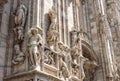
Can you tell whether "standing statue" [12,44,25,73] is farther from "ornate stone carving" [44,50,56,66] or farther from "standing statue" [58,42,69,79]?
"standing statue" [58,42,69,79]

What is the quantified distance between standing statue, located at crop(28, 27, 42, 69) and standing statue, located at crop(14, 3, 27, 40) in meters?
0.42

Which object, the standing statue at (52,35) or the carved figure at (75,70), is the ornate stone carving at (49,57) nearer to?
the standing statue at (52,35)

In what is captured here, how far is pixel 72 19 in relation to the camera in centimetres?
1012

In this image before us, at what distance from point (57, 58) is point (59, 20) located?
175 centimetres

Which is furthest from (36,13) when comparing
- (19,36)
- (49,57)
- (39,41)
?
(49,57)

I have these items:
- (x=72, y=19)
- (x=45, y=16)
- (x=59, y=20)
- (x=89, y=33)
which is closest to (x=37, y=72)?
(x=45, y=16)

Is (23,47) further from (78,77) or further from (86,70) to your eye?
(86,70)

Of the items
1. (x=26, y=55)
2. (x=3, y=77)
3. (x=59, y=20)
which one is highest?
(x=59, y=20)

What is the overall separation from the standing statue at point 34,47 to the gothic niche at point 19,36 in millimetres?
338

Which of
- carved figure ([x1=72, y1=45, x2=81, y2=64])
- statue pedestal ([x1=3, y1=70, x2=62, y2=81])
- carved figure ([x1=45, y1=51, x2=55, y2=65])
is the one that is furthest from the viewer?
carved figure ([x1=72, y1=45, x2=81, y2=64])

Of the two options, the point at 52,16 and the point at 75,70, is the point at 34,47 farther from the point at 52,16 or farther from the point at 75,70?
the point at 75,70

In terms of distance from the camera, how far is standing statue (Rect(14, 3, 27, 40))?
23.4ft

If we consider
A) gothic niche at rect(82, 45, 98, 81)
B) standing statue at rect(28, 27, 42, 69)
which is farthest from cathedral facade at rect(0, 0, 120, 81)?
gothic niche at rect(82, 45, 98, 81)

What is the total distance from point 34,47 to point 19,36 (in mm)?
754
